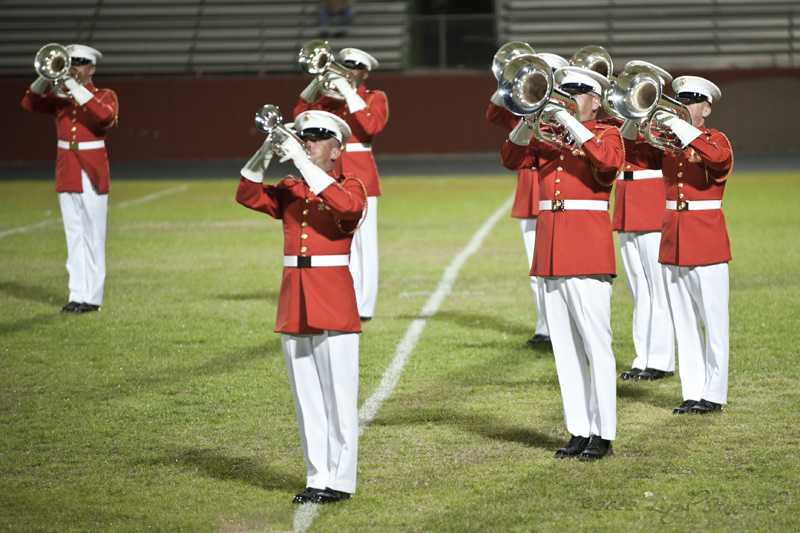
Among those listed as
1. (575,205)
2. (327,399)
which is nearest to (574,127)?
(575,205)

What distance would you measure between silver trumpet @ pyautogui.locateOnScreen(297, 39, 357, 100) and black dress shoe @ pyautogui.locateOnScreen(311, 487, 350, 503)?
4.40m

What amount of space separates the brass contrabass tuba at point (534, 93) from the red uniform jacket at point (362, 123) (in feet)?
11.6

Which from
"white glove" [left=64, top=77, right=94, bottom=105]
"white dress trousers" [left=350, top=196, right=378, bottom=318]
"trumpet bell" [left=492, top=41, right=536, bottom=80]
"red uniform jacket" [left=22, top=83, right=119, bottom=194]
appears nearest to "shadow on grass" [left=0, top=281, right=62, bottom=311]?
"red uniform jacket" [left=22, top=83, right=119, bottom=194]

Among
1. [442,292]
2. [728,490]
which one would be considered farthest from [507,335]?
[728,490]

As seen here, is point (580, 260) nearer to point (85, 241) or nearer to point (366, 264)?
point (366, 264)

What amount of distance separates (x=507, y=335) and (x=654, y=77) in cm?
328

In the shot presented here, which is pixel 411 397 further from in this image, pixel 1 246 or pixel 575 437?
pixel 1 246

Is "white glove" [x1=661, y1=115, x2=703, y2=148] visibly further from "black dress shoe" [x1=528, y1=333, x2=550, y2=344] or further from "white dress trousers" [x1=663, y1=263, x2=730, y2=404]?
"black dress shoe" [x1=528, y1=333, x2=550, y2=344]

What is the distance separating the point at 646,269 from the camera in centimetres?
716

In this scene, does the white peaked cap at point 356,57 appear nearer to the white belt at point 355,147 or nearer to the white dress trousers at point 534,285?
the white belt at point 355,147

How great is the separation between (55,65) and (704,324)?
598cm

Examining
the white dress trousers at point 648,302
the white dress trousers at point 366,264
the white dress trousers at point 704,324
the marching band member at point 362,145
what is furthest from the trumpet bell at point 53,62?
the white dress trousers at point 704,324

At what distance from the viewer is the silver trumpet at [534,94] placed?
508 cm

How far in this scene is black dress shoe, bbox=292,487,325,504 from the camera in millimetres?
4793
